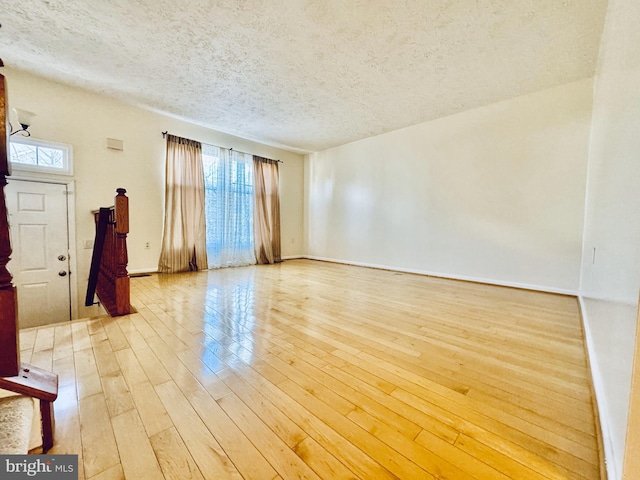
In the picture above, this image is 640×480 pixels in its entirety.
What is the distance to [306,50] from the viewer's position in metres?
2.72

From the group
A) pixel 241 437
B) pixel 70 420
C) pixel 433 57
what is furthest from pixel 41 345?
pixel 433 57

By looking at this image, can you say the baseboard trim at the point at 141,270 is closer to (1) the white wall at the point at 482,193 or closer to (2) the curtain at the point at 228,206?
(2) the curtain at the point at 228,206

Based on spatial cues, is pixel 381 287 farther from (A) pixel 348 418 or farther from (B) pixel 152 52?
(B) pixel 152 52

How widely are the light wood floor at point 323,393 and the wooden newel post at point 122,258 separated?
0.17 m

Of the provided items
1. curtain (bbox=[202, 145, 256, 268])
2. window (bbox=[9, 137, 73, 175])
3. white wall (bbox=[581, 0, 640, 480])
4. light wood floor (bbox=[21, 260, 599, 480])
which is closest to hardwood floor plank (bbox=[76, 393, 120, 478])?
light wood floor (bbox=[21, 260, 599, 480])

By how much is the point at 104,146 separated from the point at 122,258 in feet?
8.73

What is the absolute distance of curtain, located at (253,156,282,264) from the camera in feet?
19.0

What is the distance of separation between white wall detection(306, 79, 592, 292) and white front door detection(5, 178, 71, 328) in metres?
5.00

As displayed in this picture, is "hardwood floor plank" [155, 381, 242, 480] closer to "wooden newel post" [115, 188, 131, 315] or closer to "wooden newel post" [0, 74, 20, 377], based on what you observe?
"wooden newel post" [0, 74, 20, 377]

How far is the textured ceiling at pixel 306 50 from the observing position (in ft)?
7.21

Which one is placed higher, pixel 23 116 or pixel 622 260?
pixel 23 116

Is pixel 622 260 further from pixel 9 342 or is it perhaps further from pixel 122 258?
pixel 122 258

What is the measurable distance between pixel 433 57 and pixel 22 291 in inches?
230

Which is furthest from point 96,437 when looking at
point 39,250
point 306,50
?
point 39,250
